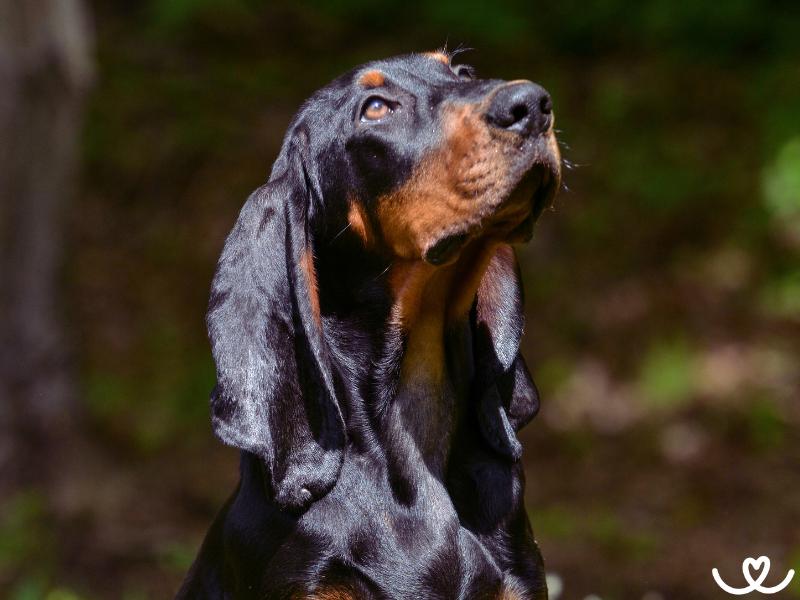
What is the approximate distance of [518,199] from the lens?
12.1 ft

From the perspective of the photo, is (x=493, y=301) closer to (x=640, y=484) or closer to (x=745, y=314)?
Answer: (x=640, y=484)

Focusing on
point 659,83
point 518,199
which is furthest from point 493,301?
point 659,83

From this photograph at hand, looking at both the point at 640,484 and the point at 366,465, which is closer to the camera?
the point at 366,465

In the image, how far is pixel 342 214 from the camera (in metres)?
4.00

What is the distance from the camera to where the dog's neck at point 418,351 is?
3.98 m

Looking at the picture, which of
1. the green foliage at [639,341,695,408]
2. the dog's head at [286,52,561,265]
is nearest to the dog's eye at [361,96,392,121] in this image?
the dog's head at [286,52,561,265]

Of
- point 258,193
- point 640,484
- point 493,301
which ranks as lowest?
point 640,484

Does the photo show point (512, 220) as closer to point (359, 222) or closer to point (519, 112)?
point (519, 112)

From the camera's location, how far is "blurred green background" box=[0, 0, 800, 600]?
27.9 ft

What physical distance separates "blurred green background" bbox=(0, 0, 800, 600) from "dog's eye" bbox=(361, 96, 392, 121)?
337 cm

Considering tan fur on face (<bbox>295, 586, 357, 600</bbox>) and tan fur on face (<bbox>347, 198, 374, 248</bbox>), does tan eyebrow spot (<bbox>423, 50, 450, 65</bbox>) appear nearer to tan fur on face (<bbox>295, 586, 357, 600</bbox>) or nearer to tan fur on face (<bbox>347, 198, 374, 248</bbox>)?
tan fur on face (<bbox>347, 198, 374, 248</bbox>)

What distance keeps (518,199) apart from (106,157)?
9303 mm

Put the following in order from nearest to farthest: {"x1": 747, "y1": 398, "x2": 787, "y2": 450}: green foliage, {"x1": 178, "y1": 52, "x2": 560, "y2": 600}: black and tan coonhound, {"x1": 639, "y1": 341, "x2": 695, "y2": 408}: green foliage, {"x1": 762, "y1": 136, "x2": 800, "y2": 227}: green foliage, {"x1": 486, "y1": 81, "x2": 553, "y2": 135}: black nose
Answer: {"x1": 486, "y1": 81, "x2": 553, "y2": 135}: black nose
{"x1": 178, "y1": 52, "x2": 560, "y2": 600}: black and tan coonhound
{"x1": 747, "y1": 398, "x2": 787, "y2": 450}: green foliage
{"x1": 639, "y1": 341, "x2": 695, "y2": 408}: green foliage
{"x1": 762, "y1": 136, "x2": 800, "y2": 227}: green foliage

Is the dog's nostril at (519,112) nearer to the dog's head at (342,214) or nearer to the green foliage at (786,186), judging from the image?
the dog's head at (342,214)
